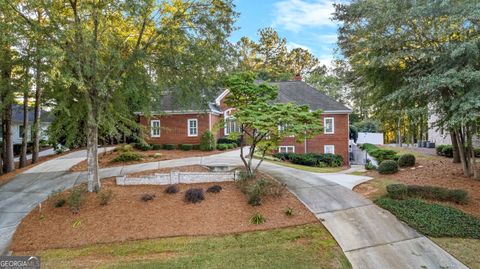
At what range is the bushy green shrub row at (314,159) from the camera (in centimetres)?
2050

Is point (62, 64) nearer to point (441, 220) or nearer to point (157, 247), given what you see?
point (157, 247)

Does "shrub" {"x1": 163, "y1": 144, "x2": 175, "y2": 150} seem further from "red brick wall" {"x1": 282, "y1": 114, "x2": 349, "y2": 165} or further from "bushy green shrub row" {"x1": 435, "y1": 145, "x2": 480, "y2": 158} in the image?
"bushy green shrub row" {"x1": 435, "y1": 145, "x2": 480, "y2": 158}

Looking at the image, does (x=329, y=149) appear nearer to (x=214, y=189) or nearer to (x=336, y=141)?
(x=336, y=141)

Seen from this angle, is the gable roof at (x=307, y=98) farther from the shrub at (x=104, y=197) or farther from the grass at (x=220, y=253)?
the grass at (x=220, y=253)

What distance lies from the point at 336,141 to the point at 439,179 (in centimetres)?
1197

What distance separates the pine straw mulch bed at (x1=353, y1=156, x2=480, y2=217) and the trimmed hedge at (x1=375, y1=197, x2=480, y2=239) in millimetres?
873

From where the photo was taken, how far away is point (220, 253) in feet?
21.3

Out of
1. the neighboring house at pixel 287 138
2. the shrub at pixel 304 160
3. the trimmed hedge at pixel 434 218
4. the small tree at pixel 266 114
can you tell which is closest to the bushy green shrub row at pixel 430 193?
the trimmed hedge at pixel 434 218

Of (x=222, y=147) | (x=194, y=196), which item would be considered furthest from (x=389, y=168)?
(x=222, y=147)

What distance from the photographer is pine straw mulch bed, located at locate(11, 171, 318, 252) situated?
7602 millimetres

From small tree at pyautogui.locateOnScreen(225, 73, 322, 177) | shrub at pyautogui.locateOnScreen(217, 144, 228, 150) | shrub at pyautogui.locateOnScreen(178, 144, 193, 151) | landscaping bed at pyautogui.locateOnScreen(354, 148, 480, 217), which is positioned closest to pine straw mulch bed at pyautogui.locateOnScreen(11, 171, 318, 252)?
small tree at pyautogui.locateOnScreen(225, 73, 322, 177)

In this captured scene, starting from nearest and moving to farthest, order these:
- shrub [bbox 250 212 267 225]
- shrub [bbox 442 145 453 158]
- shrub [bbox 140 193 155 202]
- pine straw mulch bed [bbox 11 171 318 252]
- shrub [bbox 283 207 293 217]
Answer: pine straw mulch bed [bbox 11 171 318 252] < shrub [bbox 250 212 267 225] < shrub [bbox 283 207 293 217] < shrub [bbox 140 193 155 202] < shrub [bbox 442 145 453 158]

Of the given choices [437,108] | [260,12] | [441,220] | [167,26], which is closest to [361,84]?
[437,108]

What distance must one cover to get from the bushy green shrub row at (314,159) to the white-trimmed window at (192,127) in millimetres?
6531
